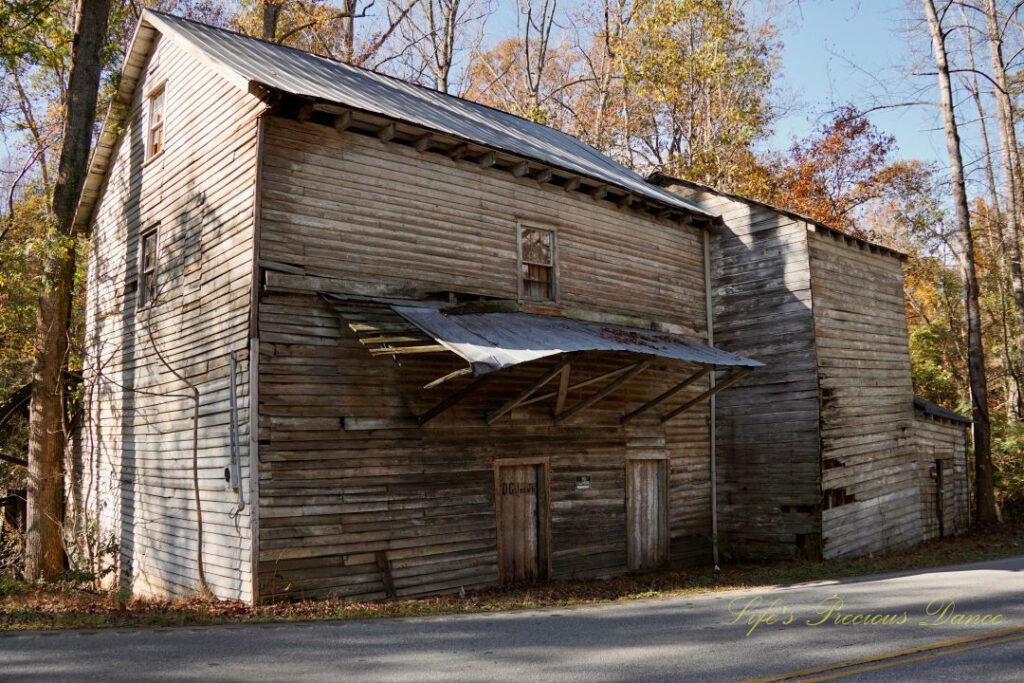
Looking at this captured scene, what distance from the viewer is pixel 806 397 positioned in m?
16.2

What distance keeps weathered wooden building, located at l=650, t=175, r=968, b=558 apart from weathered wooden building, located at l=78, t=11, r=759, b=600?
102 centimetres

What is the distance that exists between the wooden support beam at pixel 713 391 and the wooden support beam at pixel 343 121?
780 cm

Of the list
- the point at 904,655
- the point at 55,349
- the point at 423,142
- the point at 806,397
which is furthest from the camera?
the point at 806,397

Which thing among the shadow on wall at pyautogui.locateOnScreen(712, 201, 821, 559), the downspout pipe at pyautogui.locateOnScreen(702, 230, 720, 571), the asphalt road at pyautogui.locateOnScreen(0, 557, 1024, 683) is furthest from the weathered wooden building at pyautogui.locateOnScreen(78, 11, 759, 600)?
the asphalt road at pyautogui.locateOnScreen(0, 557, 1024, 683)

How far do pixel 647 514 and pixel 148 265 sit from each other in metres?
10.4

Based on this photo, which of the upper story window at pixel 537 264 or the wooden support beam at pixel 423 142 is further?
the upper story window at pixel 537 264

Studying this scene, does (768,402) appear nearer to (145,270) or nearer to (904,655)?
(904,655)

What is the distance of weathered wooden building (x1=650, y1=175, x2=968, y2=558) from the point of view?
16.1 metres

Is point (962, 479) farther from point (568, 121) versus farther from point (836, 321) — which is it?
point (568, 121)

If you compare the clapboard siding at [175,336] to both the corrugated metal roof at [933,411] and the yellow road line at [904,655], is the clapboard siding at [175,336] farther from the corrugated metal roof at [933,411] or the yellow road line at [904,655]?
the corrugated metal roof at [933,411]

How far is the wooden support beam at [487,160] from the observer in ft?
44.4

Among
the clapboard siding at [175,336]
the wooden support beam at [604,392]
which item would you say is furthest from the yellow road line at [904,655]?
the clapboard siding at [175,336]

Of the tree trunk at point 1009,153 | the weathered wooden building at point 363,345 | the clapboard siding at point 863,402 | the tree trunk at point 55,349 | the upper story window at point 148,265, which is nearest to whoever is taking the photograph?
the weathered wooden building at point 363,345

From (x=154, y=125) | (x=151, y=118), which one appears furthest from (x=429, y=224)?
Answer: (x=151, y=118)
